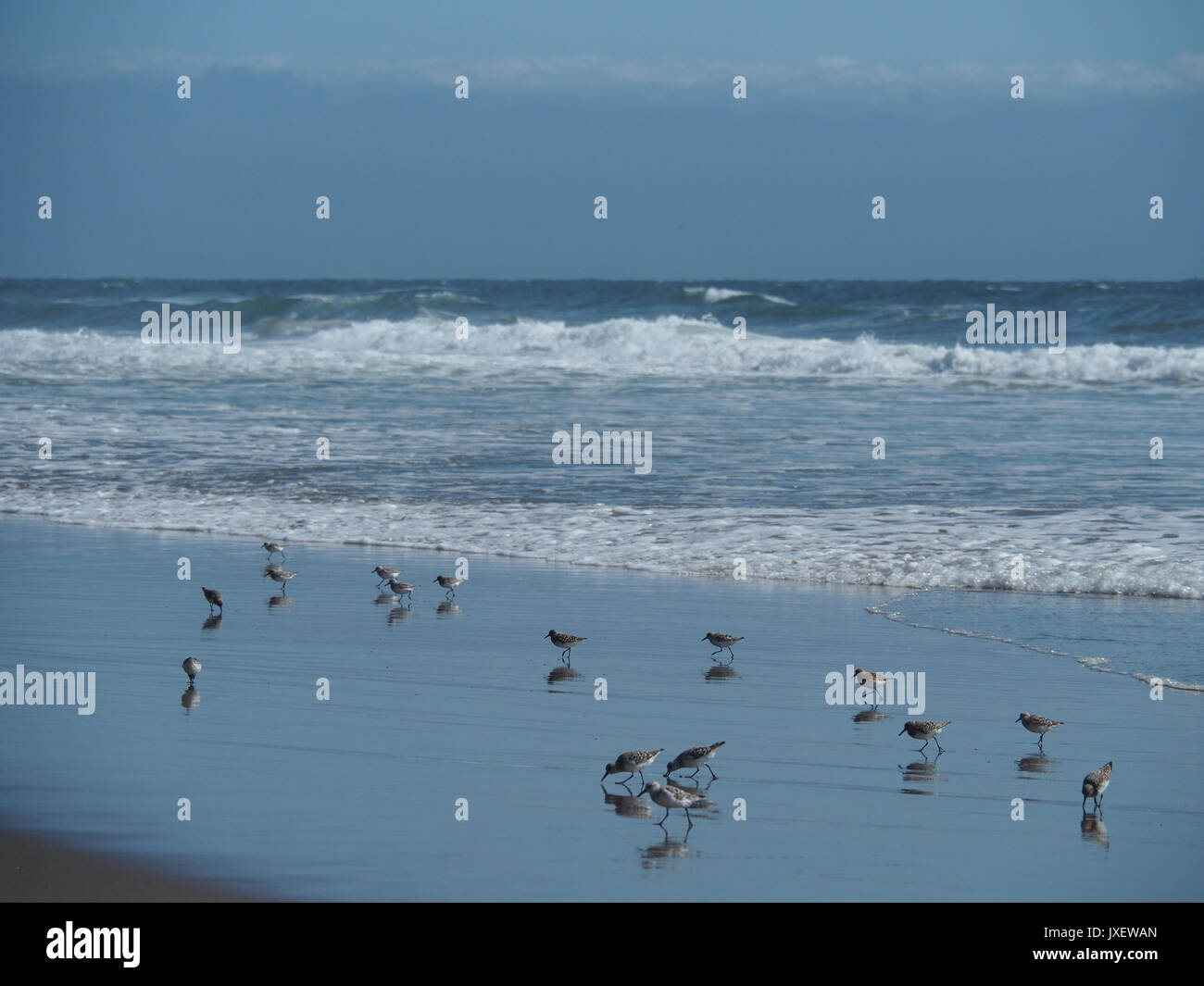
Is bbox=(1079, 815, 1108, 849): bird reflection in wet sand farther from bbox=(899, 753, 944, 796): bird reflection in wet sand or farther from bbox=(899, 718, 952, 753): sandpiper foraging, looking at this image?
bbox=(899, 718, 952, 753): sandpiper foraging

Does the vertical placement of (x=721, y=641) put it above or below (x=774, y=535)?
below

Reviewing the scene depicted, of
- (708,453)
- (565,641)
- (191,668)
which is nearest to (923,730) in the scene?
(565,641)

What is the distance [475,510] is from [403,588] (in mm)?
3556

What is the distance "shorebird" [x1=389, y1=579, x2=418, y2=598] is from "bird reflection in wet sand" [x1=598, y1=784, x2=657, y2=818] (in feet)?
13.5

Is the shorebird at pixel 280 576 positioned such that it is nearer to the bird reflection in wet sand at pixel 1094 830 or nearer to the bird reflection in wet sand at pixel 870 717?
the bird reflection in wet sand at pixel 870 717

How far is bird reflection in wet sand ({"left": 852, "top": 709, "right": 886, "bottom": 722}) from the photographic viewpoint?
7.05 meters

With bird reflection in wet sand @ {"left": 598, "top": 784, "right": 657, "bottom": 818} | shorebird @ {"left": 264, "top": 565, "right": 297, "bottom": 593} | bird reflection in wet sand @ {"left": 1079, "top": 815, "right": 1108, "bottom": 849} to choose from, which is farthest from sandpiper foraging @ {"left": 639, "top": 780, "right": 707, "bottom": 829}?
shorebird @ {"left": 264, "top": 565, "right": 297, "bottom": 593}

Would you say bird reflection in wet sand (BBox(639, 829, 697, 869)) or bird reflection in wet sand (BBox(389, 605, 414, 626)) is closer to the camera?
bird reflection in wet sand (BBox(639, 829, 697, 869))

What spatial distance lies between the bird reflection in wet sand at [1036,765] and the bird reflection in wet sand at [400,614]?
4275 millimetres

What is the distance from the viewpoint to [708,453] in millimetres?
16812

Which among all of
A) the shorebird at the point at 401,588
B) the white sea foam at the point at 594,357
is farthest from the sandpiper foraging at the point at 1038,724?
the white sea foam at the point at 594,357

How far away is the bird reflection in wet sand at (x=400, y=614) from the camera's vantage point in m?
9.28

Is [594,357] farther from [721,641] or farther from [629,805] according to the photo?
[629,805]

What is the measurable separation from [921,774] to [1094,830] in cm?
87
